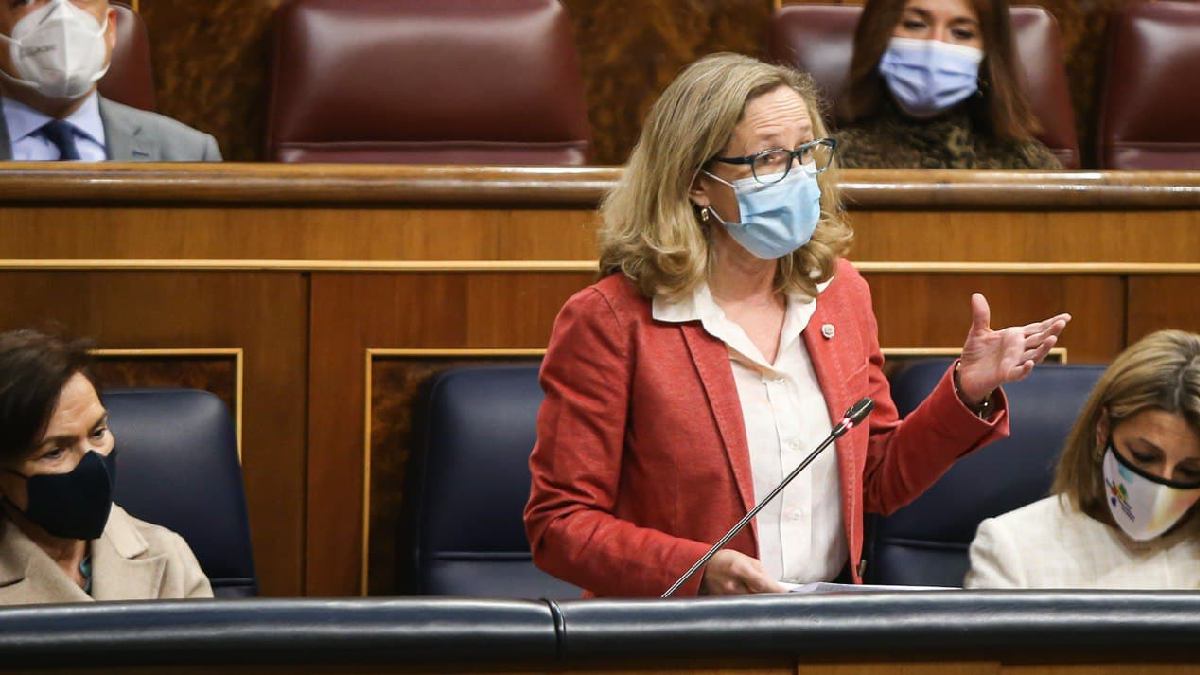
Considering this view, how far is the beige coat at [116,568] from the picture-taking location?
95 centimetres

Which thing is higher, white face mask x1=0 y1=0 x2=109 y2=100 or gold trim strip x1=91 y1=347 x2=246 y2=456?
white face mask x1=0 y1=0 x2=109 y2=100

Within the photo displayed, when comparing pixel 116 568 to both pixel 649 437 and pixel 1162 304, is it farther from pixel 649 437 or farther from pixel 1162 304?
pixel 1162 304

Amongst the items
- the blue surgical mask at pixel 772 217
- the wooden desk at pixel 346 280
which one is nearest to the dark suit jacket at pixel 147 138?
the wooden desk at pixel 346 280

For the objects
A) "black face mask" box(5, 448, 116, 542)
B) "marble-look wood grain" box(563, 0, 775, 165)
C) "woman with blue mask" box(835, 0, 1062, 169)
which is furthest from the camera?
"marble-look wood grain" box(563, 0, 775, 165)

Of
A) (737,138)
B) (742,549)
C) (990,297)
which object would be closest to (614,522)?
(742,549)

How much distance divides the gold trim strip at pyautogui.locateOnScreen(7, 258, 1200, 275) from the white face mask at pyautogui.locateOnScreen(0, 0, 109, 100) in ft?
0.85

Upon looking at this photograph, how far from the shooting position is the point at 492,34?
146 centimetres

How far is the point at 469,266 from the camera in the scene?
45.3 inches

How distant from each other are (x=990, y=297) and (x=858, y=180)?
4.9 inches

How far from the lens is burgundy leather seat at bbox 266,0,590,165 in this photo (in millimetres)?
1441

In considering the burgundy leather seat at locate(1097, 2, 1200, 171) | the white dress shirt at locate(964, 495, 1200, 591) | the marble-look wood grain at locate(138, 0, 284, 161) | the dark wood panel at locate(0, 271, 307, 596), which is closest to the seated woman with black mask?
the dark wood panel at locate(0, 271, 307, 596)

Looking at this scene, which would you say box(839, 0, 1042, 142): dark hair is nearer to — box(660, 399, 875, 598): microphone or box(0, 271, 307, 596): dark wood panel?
box(0, 271, 307, 596): dark wood panel

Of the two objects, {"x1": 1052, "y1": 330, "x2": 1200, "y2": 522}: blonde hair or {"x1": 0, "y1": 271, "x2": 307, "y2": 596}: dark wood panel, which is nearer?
{"x1": 1052, "y1": 330, "x2": 1200, "y2": 522}: blonde hair

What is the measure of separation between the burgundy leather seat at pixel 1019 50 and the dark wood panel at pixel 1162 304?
1.17ft
